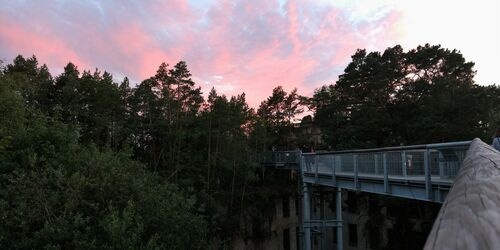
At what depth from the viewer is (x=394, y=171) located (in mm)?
11961

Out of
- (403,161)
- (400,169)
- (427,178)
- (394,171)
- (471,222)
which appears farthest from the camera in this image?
(394,171)

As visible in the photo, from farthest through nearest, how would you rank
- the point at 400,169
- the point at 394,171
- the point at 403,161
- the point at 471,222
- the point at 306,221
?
1. the point at 306,221
2. the point at 394,171
3. the point at 400,169
4. the point at 403,161
5. the point at 471,222

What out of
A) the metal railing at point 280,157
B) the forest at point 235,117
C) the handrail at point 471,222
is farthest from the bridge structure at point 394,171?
the metal railing at point 280,157

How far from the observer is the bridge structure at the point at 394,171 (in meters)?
9.10

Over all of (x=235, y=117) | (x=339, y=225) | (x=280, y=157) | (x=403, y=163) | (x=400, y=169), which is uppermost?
(x=235, y=117)

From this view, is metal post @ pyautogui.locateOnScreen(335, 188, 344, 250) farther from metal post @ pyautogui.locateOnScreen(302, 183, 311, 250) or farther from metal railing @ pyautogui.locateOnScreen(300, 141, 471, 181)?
metal railing @ pyautogui.locateOnScreen(300, 141, 471, 181)

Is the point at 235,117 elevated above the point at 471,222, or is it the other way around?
the point at 235,117

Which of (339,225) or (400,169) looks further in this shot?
(339,225)

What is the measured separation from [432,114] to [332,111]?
883 centimetres

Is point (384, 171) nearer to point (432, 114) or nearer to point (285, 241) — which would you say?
point (432, 114)

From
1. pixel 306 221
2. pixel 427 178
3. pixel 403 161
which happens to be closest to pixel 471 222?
pixel 427 178

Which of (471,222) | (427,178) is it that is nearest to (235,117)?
(427,178)

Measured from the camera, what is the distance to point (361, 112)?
101 feet

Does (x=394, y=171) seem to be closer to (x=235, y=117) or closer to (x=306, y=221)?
(x=306, y=221)
